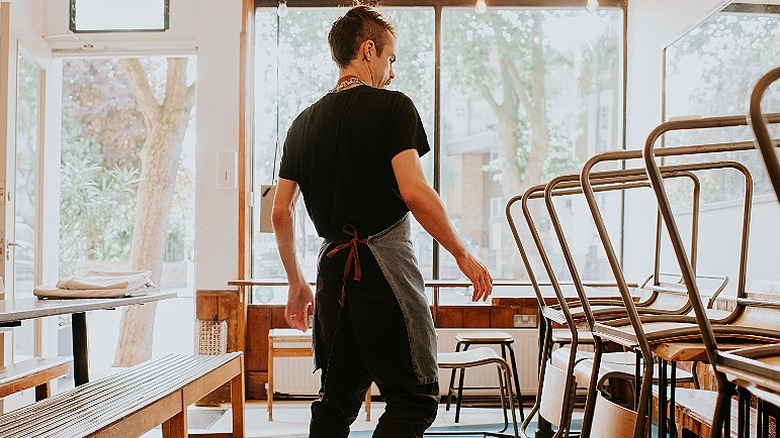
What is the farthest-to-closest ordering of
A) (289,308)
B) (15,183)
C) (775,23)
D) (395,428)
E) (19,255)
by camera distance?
(19,255)
(15,183)
(775,23)
(289,308)
(395,428)

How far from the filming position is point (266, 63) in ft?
18.5

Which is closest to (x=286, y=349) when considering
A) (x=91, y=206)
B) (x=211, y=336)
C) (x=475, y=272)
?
(x=211, y=336)

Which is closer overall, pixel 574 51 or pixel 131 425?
pixel 131 425

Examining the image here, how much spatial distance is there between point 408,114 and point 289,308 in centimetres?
68

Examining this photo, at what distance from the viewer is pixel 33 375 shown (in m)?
3.15

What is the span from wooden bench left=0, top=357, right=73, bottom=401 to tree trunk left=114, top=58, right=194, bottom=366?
304 cm

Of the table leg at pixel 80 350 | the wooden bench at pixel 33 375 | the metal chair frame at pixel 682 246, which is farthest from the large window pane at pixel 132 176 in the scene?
the metal chair frame at pixel 682 246

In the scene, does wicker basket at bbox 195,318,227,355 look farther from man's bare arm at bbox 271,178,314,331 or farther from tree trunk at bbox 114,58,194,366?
man's bare arm at bbox 271,178,314,331

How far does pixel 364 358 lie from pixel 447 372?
338cm

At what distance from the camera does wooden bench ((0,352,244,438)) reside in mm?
2053

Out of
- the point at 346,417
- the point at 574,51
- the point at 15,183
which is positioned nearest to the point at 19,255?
the point at 15,183

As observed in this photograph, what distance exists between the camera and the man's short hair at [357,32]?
84.5 inches

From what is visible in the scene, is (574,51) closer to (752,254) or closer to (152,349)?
(752,254)

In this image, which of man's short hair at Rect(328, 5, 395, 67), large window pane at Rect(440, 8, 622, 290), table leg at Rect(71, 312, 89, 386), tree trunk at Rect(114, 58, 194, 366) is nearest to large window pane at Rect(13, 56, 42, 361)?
table leg at Rect(71, 312, 89, 386)
